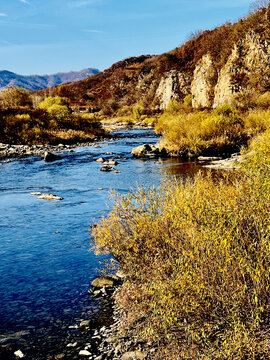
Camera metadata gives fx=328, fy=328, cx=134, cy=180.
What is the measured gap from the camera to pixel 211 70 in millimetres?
60750

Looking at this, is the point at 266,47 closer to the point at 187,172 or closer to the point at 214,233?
the point at 187,172

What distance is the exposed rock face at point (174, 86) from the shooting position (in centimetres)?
7194

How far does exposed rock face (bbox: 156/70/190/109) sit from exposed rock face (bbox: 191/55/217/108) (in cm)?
529

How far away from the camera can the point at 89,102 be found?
118 m

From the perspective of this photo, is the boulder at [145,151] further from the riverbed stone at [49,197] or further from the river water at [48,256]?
the riverbed stone at [49,197]

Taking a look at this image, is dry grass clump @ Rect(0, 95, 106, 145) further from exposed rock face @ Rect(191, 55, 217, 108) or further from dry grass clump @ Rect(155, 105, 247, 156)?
exposed rock face @ Rect(191, 55, 217, 108)

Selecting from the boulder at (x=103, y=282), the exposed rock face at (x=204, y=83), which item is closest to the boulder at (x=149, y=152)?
the boulder at (x=103, y=282)

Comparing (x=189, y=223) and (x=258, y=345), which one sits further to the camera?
(x=189, y=223)

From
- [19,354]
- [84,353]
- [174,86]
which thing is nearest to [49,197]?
[19,354]

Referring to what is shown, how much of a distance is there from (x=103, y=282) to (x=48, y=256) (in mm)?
2017

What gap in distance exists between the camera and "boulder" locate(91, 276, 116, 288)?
600cm

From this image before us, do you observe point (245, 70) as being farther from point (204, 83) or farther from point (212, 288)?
point (212, 288)

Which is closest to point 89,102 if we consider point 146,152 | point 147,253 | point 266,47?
point 266,47

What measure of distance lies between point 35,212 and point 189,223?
7644 millimetres
